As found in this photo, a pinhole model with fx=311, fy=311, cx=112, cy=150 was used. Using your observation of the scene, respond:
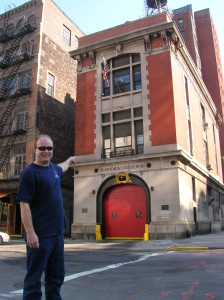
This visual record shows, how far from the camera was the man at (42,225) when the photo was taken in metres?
3.30

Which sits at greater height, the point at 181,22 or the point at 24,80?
the point at 181,22

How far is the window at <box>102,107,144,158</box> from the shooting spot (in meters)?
22.0

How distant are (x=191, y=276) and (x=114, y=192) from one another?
1518cm

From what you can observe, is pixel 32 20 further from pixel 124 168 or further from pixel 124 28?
pixel 124 168

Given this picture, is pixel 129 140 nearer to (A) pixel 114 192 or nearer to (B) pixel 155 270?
(A) pixel 114 192

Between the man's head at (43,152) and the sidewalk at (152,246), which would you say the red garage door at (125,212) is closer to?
the sidewalk at (152,246)

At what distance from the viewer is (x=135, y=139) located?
22000 millimetres

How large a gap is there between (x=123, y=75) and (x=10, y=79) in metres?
11.9

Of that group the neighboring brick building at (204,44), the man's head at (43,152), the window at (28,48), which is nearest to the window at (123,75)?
the window at (28,48)

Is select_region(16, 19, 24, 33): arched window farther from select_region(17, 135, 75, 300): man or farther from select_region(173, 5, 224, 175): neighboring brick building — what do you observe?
select_region(173, 5, 224, 175): neighboring brick building

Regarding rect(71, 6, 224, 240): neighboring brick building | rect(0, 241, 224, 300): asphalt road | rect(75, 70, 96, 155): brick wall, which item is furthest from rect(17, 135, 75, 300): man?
rect(75, 70, 96, 155): brick wall

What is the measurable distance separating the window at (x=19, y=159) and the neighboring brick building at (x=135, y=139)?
572 cm

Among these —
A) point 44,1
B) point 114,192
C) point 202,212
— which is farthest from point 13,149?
point 202,212

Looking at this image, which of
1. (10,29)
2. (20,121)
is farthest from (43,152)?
(10,29)
